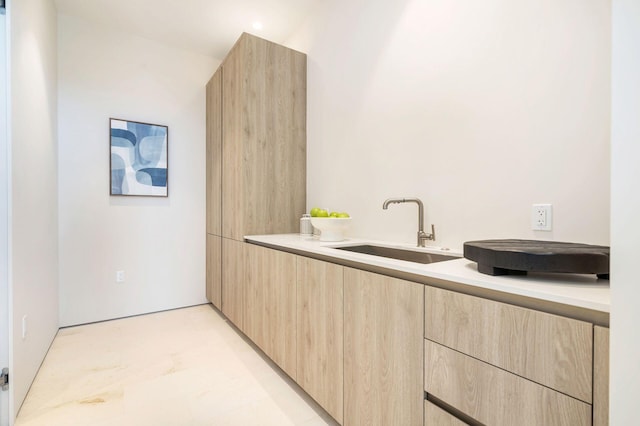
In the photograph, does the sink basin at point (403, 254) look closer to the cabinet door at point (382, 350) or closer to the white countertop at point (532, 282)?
the white countertop at point (532, 282)

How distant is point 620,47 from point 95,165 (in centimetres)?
340

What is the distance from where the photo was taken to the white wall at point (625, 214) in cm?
51

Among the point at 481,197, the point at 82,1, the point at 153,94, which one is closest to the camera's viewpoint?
the point at 481,197

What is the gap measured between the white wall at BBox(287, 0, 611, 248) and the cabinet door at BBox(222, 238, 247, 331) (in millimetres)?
855

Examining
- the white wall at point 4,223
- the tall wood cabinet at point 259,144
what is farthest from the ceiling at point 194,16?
the white wall at point 4,223

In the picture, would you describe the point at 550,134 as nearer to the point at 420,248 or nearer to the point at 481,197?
the point at 481,197

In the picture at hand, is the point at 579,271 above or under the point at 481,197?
under

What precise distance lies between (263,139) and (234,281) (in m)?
1.19

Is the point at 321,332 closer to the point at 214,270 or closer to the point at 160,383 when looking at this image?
the point at 160,383

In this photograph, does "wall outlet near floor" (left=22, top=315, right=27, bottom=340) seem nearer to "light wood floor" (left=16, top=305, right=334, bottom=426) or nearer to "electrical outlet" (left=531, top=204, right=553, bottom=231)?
"light wood floor" (left=16, top=305, right=334, bottom=426)

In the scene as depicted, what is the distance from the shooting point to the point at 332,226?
1896 millimetres

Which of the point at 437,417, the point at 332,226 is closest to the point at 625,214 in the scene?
the point at 437,417

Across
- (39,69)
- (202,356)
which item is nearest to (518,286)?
(202,356)

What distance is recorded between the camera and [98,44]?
277cm
